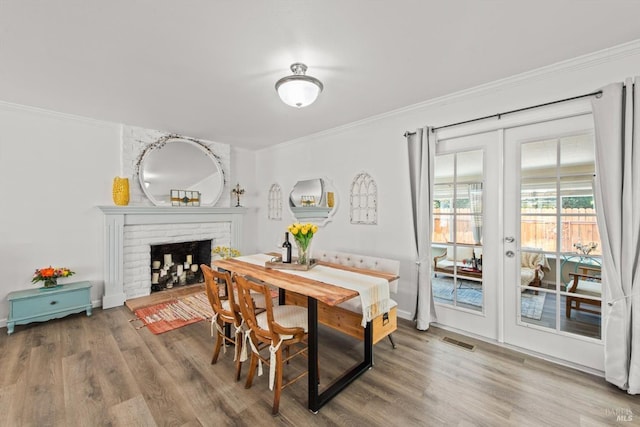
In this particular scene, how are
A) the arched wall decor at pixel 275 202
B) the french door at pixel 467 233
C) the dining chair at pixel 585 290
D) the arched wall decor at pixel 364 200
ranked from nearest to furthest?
the dining chair at pixel 585 290 → the french door at pixel 467 233 → the arched wall decor at pixel 364 200 → the arched wall decor at pixel 275 202

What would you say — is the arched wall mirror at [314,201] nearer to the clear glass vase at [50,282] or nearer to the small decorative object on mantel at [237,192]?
the small decorative object on mantel at [237,192]

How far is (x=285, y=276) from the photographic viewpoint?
2227mm

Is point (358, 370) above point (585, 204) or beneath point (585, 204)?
beneath

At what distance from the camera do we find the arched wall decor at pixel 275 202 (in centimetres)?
497

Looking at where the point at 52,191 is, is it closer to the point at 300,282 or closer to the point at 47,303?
the point at 47,303

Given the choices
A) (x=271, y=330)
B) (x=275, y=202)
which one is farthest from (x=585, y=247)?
(x=275, y=202)

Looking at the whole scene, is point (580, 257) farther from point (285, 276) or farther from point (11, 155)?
point (11, 155)

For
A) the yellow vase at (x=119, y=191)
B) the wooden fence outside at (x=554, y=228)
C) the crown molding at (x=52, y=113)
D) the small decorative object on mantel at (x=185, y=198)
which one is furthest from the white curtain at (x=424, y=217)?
the crown molding at (x=52, y=113)

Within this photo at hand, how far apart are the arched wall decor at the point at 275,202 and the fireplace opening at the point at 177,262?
3.96ft

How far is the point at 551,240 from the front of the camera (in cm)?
237

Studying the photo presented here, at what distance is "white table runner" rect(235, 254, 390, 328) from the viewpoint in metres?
1.90

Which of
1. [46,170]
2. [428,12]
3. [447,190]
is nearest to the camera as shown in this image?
[428,12]

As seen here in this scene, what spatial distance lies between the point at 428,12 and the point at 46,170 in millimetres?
4361

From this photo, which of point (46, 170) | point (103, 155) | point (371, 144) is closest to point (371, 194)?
point (371, 144)
